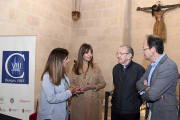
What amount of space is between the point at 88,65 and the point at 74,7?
3.51m

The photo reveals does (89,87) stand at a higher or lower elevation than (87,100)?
higher

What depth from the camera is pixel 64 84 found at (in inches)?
82.3

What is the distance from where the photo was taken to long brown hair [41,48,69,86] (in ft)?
6.44

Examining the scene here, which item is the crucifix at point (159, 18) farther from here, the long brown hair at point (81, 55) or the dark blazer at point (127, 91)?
the dark blazer at point (127, 91)

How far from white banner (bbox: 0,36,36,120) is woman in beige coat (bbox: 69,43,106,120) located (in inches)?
25.1

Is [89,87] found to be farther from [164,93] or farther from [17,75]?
[164,93]

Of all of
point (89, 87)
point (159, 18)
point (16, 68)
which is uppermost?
point (159, 18)

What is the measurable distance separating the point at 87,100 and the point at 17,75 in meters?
1.03

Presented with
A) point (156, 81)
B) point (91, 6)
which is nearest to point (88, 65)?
point (156, 81)

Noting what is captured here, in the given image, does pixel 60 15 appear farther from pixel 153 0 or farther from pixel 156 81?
pixel 156 81

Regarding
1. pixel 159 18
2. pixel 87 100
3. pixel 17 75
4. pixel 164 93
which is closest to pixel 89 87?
pixel 87 100

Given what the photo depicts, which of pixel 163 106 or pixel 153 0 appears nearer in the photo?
pixel 163 106

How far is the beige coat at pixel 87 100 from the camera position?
2588 millimetres

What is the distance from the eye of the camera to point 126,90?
215cm
